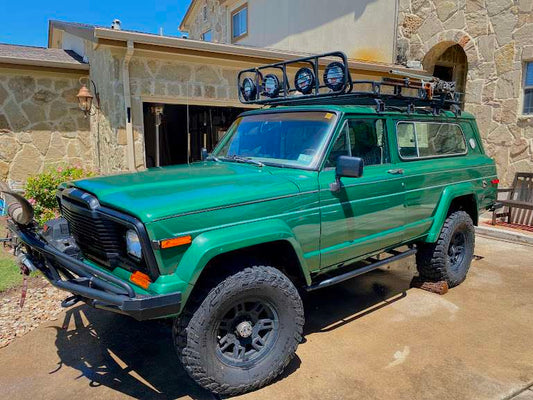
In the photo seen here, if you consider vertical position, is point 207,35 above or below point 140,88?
above

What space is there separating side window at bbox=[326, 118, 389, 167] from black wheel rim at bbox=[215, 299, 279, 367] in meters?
1.31

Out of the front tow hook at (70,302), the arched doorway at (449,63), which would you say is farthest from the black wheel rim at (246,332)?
the arched doorway at (449,63)

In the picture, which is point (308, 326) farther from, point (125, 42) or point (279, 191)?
point (125, 42)

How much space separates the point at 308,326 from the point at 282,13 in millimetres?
13126

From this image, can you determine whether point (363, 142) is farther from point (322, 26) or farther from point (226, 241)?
point (322, 26)

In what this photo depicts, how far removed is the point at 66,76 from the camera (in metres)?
8.83

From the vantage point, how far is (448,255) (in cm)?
496

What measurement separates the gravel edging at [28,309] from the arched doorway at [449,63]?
34.1 ft

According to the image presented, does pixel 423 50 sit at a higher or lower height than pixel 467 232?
higher

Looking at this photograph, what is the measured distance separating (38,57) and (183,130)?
17.4 ft

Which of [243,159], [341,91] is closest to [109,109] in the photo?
[243,159]

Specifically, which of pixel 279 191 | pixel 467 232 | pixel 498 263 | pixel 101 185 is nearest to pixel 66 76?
pixel 101 185

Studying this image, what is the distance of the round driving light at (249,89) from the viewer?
4677mm

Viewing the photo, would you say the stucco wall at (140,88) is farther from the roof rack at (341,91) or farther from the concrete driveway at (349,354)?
the concrete driveway at (349,354)
